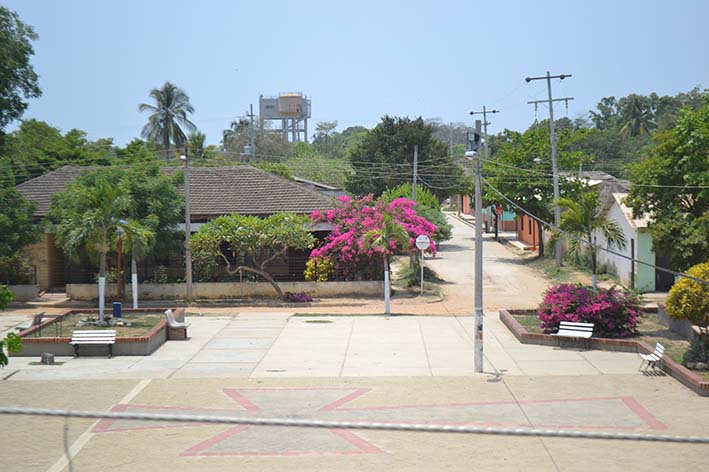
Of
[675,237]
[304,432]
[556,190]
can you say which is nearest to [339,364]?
[304,432]

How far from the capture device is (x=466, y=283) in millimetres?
37281

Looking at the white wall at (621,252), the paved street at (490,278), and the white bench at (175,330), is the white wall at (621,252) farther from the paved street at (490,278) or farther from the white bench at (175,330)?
the white bench at (175,330)

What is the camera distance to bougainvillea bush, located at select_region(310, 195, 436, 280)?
3197 cm

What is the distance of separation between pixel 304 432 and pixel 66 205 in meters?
21.3

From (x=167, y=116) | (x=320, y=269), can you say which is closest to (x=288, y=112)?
(x=167, y=116)

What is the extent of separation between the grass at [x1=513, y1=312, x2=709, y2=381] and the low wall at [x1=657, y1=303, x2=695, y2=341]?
110 millimetres

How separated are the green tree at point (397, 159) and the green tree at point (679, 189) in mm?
31384

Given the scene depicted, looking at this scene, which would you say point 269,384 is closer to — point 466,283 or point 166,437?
point 166,437

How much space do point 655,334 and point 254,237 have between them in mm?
15843

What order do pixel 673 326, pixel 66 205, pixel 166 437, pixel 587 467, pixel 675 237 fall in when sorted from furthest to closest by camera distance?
pixel 66 205, pixel 675 237, pixel 673 326, pixel 166 437, pixel 587 467

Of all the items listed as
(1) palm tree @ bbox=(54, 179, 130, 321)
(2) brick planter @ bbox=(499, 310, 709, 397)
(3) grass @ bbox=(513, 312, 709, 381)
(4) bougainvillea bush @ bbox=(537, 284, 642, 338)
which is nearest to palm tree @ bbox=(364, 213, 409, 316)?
(2) brick planter @ bbox=(499, 310, 709, 397)

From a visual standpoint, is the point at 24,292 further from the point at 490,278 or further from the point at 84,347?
the point at 490,278

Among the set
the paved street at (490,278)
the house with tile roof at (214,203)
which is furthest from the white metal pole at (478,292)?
the house with tile roof at (214,203)

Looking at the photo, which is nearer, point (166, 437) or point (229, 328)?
point (166, 437)
